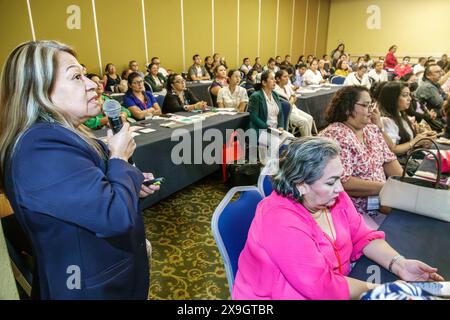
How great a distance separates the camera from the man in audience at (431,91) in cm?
479

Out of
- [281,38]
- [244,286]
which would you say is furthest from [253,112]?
[281,38]

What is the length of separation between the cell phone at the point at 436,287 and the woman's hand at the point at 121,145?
0.97 metres

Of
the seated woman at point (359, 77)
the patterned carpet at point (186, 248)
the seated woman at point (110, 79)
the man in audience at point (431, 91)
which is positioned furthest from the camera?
the seated woman at point (359, 77)

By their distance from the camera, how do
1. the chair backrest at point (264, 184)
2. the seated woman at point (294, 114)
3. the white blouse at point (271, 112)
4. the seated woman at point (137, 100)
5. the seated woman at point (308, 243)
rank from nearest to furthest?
1. the seated woman at point (308, 243)
2. the chair backrest at point (264, 184)
3. the seated woman at point (137, 100)
4. the white blouse at point (271, 112)
5. the seated woman at point (294, 114)

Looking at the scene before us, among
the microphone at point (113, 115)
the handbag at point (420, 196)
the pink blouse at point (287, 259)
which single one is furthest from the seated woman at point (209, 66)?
the pink blouse at point (287, 259)

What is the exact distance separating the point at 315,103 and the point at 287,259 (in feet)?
18.4

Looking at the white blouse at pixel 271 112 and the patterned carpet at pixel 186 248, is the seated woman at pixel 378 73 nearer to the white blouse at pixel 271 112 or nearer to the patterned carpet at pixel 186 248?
the white blouse at pixel 271 112

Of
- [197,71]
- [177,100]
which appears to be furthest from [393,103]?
[197,71]

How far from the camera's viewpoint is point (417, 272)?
1111mm

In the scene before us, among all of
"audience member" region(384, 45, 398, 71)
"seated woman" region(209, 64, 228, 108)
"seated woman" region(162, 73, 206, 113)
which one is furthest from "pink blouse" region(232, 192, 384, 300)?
"audience member" region(384, 45, 398, 71)

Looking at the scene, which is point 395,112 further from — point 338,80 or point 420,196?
point 338,80

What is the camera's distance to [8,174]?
2.79ft

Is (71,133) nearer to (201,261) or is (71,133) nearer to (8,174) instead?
(8,174)

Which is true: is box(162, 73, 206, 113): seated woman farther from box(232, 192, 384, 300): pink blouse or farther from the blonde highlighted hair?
the blonde highlighted hair
